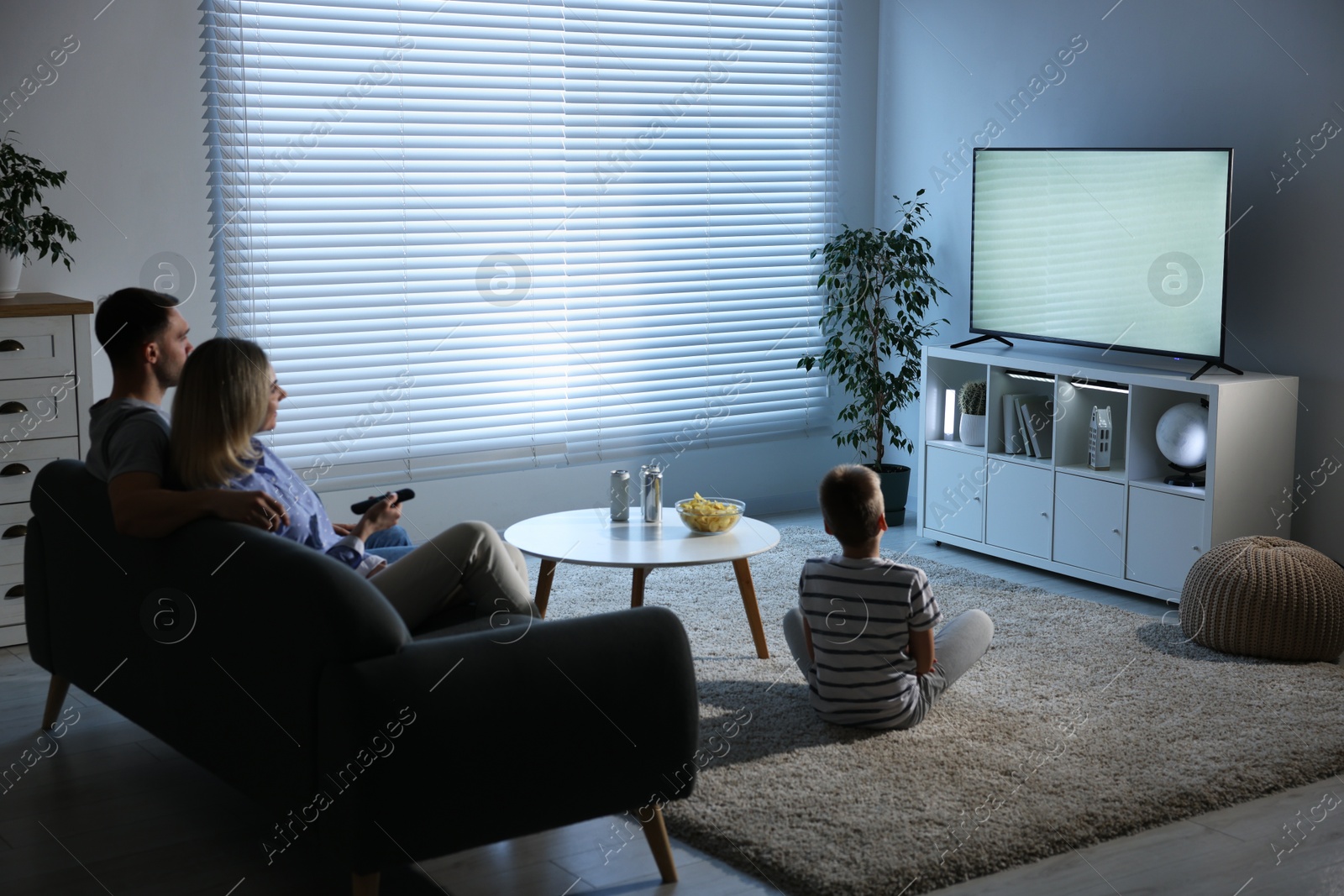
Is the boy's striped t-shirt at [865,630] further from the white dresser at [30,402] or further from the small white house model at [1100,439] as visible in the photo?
the white dresser at [30,402]

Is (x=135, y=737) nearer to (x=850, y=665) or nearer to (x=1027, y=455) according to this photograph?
(x=850, y=665)

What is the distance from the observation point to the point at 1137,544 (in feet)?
15.2

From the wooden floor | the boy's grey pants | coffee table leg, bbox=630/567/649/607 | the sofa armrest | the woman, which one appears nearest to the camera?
the sofa armrest

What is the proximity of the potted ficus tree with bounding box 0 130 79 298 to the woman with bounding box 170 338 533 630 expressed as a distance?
151 centimetres

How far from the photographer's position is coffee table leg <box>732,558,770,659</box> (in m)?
3.88

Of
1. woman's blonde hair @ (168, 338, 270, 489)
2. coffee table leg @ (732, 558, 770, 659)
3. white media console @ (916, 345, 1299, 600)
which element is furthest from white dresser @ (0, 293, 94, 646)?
white media console @ (916, 345, 1299, 600)

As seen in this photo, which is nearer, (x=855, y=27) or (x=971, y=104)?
(x=971, y=104)

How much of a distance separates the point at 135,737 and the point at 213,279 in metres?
1.92

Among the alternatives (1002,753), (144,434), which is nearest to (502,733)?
(144,434)

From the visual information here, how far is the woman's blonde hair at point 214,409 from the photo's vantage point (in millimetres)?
2645

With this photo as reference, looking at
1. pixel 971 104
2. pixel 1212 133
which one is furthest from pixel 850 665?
pixel 971 104

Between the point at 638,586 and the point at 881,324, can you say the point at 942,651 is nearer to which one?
the point at 638,586

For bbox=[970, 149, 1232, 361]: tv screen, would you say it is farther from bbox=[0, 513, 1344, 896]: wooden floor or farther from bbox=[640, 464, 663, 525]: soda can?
bbox=[0, 513, 1344, 896]: wooden floor

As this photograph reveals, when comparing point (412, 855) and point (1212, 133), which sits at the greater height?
point (1212, 133)
